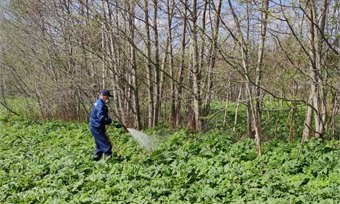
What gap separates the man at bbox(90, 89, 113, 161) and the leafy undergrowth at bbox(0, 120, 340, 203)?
0.38m

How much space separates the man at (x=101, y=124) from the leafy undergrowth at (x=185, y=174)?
38 cm

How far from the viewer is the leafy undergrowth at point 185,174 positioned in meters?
6.44

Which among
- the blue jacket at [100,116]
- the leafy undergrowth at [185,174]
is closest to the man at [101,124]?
the blue jacket at [100,116]

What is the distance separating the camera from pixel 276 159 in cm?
841

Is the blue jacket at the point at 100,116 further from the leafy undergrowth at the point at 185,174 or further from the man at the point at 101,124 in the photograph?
the leafy undergrowth at the point at 185,174

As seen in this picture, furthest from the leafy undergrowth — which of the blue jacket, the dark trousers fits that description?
the blue jacket

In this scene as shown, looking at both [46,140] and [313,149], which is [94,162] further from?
[46,140]

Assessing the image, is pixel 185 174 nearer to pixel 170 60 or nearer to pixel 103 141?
pixel 103 141

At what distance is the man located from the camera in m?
9.95

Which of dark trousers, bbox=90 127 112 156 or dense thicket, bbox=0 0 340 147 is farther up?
dense thicket, bbox=0 0 340 147

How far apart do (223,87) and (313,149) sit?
3239mm

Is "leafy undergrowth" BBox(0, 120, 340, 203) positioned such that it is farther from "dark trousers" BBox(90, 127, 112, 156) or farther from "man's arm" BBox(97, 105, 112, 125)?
"man's arm" BBox(97, 105, 112, 125)

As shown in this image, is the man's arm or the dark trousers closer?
the man's arm

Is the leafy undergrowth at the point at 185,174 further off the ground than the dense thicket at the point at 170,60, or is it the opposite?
the dense thicket at the point at 170,60
